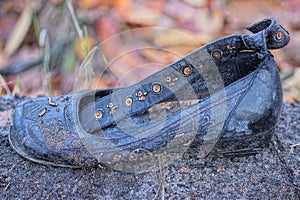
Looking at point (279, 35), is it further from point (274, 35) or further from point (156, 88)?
point (156, 88)

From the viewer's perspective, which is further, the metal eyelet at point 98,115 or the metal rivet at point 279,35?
the metal eyelet at point 98,115

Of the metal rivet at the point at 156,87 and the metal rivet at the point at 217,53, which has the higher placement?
the metal rivet at the point at 217,53

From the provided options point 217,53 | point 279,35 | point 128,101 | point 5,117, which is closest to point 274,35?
point 279,35

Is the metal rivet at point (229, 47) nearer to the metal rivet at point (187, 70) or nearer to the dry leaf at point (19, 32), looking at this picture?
the metal rivet at point (187, 70)

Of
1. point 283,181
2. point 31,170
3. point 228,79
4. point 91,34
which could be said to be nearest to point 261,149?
point 283,181

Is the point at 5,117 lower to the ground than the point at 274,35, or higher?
lower

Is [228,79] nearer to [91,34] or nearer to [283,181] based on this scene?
[283,181]

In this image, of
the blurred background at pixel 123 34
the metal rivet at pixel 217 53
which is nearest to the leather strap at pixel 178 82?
the metal rivet at pixel 217 53
